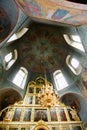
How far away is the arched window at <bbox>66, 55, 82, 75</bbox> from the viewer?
1335cm

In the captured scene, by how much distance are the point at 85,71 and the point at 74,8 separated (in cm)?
586

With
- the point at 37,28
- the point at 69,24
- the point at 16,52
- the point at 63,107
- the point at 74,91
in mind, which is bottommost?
the point at 63,107

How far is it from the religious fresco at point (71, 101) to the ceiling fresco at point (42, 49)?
3019mm

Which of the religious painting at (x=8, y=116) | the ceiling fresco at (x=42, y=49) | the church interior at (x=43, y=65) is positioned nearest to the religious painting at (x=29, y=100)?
the church interior at (x=43, y=65)

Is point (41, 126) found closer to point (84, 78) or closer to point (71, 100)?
point (71, 100)

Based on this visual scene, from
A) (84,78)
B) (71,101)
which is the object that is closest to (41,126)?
(71,101)

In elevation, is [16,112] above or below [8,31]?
below

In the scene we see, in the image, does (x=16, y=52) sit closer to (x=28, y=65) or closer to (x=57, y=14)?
(x=28, y=65)

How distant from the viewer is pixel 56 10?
8.02 m

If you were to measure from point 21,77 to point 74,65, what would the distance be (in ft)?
14.9

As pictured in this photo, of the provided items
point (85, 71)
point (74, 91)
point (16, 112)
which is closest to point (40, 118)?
point (16, 112)

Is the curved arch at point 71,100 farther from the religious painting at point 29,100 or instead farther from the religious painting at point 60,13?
the religious painting at point 60,13

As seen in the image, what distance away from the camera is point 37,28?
15.5 meters

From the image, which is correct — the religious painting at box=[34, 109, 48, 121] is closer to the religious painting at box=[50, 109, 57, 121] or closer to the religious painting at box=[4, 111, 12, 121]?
the religious painting at box=[50, 109, 57, 121]
